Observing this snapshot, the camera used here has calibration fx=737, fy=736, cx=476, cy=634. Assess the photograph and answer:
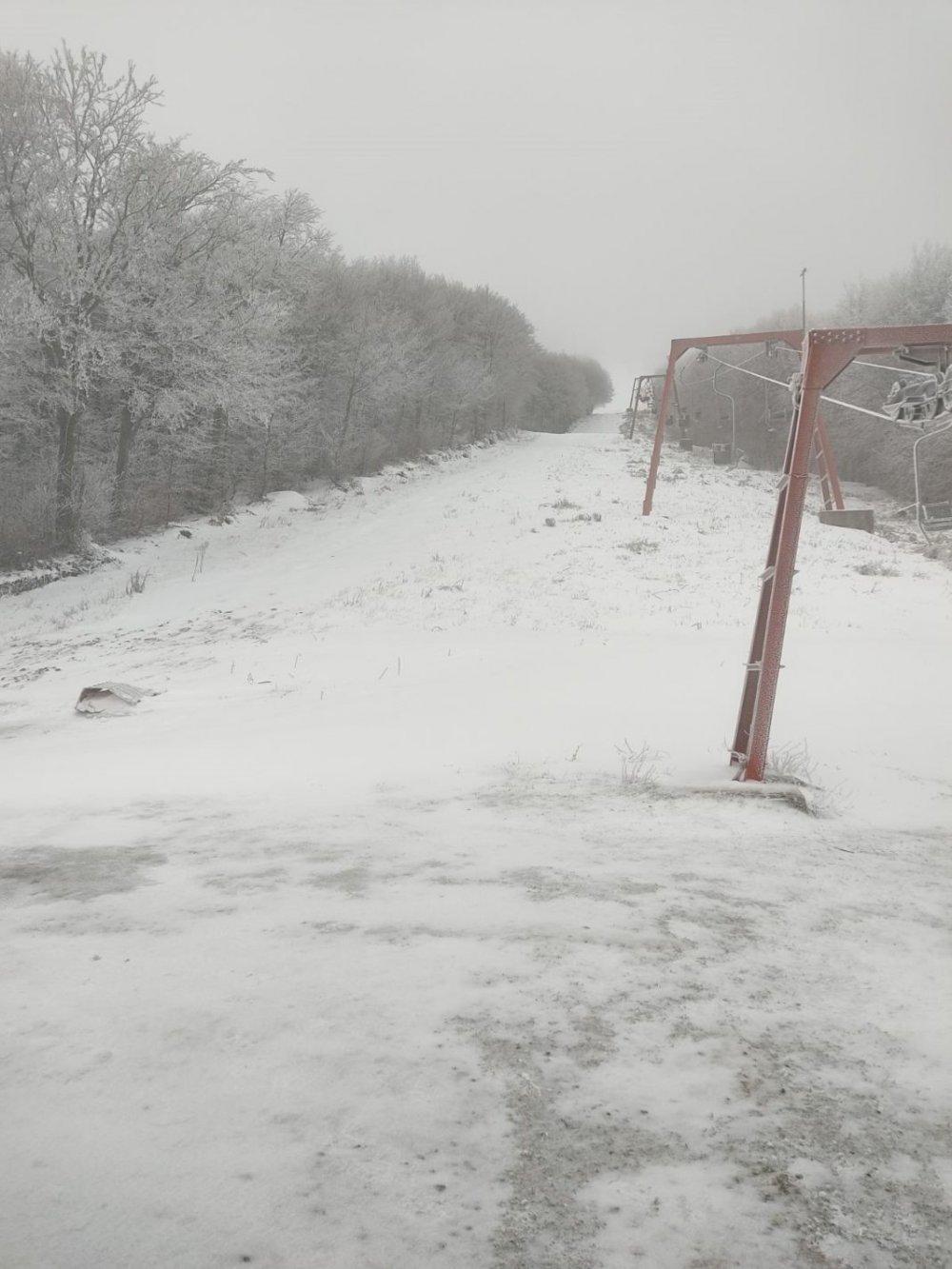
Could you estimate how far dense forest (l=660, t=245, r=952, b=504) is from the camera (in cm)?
2630

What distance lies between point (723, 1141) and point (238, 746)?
4.65m

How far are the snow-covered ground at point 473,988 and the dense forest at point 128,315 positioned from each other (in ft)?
38.5

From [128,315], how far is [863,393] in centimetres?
2700

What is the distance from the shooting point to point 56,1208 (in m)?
1.34

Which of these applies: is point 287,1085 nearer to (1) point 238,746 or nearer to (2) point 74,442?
(1) point 238,746

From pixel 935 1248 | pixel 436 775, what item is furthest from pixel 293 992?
pixel 436 775

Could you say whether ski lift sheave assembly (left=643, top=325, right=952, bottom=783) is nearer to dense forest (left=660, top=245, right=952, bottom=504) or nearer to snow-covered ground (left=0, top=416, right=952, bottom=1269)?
snow-covered ground (left=0, top=416, right=952, bottom=1269)

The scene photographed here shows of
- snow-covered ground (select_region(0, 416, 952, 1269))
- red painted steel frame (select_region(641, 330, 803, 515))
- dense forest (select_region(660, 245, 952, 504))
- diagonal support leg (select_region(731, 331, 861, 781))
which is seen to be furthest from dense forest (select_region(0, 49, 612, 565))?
diagonal support leg (select_region(731, 331, 861, 781))

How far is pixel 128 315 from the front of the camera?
52.8 feet

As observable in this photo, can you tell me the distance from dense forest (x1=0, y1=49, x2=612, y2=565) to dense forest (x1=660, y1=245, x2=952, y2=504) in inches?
524

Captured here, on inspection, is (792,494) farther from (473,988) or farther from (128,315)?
(128,315)

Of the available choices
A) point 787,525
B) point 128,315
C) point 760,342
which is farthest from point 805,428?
point 128,315

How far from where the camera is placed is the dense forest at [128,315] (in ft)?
50.1

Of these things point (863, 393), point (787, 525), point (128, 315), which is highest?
point (863, 393)
